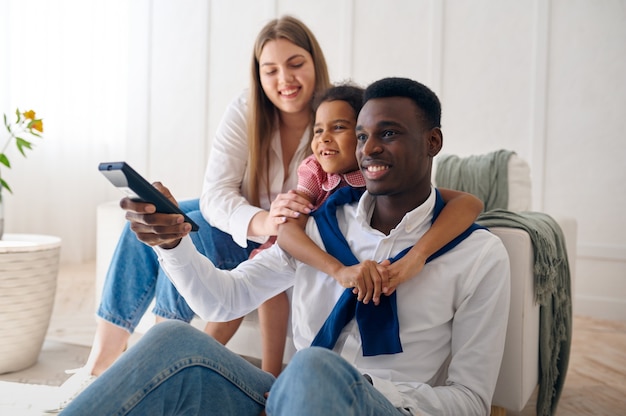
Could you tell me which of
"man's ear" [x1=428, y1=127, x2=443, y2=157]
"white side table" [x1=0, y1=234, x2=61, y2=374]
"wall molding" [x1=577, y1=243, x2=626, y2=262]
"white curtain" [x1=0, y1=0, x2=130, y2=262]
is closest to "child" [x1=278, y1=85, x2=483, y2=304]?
"man's ear" [x1=428, y1=127, x2=443, y2=157]

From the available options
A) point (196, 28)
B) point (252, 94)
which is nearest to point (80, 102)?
point (196, 28)

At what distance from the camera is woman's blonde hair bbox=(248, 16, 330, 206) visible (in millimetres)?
1977

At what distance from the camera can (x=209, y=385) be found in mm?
1093

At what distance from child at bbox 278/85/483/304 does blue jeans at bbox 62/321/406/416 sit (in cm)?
25

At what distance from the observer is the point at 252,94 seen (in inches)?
79.4

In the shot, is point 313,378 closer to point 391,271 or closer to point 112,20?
point 391,271

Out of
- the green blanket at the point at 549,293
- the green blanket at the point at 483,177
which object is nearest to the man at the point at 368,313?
the green blanket at the point at 549,293

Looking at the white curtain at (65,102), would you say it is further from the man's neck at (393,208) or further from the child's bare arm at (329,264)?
the man's neck at (393,208)

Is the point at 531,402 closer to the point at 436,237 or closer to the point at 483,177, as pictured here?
the point at 483,177

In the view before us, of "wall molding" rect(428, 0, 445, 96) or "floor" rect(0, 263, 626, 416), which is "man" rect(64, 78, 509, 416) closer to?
"floor" rect(0, 263, 626, 416)

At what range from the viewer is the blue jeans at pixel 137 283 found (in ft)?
6.19

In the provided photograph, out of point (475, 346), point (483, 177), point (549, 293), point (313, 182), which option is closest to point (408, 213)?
point (475, 346)

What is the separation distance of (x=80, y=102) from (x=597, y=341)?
11.5 feet

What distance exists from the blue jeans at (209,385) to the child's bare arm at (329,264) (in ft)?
0.77
